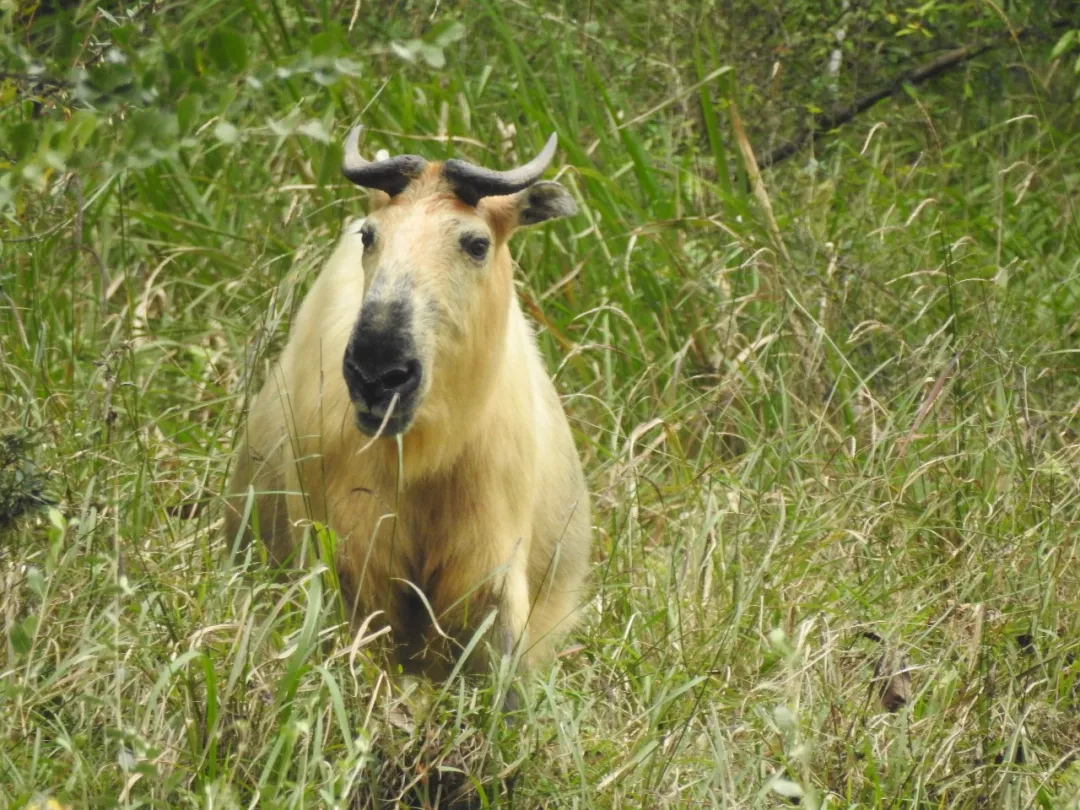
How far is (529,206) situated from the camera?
4.31 m

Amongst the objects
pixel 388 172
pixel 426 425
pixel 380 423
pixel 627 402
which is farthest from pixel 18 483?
pixel 627 402

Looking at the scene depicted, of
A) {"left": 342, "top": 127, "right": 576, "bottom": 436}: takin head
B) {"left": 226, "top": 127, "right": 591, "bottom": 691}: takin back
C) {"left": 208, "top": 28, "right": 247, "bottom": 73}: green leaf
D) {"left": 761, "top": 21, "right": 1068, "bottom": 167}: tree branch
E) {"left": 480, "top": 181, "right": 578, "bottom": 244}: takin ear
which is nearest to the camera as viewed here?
{"left": 208, "top": 28, "right": 247, "bottom": 73}: green leaf

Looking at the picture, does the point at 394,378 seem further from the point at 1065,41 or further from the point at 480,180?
the point at 1065,41

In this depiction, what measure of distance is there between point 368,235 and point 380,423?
0.52 meters

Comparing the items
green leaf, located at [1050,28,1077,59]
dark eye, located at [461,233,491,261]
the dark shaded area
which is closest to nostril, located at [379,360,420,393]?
dark eye, located at [461,233,491,261]

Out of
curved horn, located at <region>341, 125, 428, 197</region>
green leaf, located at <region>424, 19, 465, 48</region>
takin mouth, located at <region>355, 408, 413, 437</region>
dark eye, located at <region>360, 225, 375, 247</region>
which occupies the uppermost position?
green leaf, located at <region>424, 19, 465, 48</region>

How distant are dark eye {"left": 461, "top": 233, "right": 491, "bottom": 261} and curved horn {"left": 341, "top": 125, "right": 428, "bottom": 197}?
0.73 ft

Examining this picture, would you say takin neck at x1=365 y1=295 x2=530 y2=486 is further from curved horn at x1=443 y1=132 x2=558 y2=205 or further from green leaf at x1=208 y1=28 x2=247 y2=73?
green leaf at x1=208 y1=28 x2=247 y2=73

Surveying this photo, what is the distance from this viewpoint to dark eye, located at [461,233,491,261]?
13.1 ft

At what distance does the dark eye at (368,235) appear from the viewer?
3.99 metres

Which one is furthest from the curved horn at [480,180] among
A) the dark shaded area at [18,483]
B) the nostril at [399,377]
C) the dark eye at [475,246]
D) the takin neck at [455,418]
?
the dark shaded area at [18,483]

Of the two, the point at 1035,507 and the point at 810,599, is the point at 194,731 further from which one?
the point at 1035,507

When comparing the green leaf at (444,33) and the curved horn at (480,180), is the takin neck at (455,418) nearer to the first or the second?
the curved horn at (480,180)

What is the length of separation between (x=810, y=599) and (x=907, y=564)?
0.34 metres
